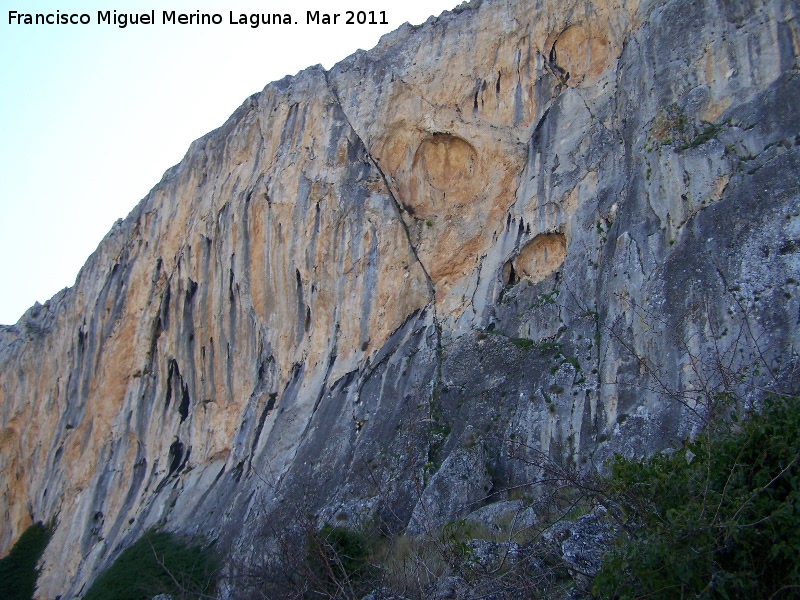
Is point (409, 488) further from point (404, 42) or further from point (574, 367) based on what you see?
point (404, 42)

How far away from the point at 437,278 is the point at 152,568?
11.3 meters

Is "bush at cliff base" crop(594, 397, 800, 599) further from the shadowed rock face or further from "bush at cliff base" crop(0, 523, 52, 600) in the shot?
"bush at cliff base" crop(0, 523, 52, 600)

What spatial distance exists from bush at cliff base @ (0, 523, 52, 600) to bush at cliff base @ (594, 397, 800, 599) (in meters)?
29.0

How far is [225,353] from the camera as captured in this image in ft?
83.8

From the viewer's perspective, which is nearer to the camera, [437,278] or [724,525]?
[724,525]

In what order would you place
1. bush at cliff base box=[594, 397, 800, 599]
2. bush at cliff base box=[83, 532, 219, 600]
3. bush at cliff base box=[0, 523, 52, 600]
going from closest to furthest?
bush at cliff base box=[594, 397, 800, 599], bush at cliff base box=[83, 532, 219, 600], bush at cliff base box=[0, 523, 52, 600]

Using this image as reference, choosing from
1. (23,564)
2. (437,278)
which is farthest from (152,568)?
(23,564)

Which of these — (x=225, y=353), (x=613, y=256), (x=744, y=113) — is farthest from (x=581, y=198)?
(x=225, y=353)

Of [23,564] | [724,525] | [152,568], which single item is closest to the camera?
[724,525]

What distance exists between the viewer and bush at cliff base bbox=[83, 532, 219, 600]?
1852cm

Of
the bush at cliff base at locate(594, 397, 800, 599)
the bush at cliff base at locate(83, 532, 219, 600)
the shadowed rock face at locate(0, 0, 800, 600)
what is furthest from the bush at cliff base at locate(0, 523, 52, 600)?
the bush at cliff base at locate(594, 397, 800, 599)

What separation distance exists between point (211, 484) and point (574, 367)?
41.8ft

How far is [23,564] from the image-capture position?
3009 centimetres

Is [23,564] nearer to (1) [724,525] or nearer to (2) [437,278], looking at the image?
(2) [437,278]
